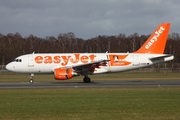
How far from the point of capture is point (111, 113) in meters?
14.2

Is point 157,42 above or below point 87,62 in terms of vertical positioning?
above

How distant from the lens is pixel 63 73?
34.7m

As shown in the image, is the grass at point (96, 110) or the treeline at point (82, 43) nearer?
the grass at point (96, 110)

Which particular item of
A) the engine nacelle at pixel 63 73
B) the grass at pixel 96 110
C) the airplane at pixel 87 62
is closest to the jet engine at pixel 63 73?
the engine nacelle at pixel 63 73

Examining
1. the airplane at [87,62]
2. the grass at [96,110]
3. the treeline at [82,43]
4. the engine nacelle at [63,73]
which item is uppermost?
the treeline at [82,43]

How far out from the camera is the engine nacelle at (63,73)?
34.7m

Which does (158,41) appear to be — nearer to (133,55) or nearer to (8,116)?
(133,55)

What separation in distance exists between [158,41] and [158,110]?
25.1 meters

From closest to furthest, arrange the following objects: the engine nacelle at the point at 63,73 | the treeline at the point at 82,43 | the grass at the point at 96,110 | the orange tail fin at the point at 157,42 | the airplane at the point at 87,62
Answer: the grass at the point at 96,110 < the engine nacelle at the point at 63,73 < the airplane at the point at 87,62 < the orange tail fin at the point at 157,42 < the treeline at the point at 82,43

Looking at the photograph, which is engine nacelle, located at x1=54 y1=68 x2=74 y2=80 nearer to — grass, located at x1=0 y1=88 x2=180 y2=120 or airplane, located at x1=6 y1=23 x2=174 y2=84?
airplane, located at x1=6 y1=23 x2=174 y2=84

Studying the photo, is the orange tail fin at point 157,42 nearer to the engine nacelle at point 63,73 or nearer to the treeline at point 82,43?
the engine nacelle at point 63,73

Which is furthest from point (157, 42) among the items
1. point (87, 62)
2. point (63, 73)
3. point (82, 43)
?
point (82, 43)

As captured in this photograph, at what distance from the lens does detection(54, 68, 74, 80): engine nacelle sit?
34656mm

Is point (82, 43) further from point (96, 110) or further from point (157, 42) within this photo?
point (96, 110)
